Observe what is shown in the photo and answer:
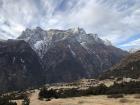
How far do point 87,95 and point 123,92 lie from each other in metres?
12.4

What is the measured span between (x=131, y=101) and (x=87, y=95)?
95.3 feet

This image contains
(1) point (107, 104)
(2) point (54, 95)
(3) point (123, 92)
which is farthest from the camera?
(2) point (54, 95)

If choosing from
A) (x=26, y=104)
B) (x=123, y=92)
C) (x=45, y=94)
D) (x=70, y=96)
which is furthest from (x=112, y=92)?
(x=26, y=104)

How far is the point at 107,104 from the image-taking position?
82312mm

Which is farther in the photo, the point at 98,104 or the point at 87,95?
the point at 87,95

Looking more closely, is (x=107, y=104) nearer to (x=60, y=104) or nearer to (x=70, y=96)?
(x=60, y=104)

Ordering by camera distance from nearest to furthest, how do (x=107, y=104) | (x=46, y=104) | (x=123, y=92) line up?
(x=107, y=104) → (x=46, y=104) → (x=123, y=92)

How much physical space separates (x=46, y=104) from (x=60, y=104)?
5084mm

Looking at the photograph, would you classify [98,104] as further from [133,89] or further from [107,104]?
[133,89]

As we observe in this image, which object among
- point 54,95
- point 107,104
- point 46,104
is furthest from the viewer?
point 54,95

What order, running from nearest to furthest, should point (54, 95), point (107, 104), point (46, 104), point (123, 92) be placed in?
point (107, 104), point (46, 104), point (123, 92), point (54, 95)

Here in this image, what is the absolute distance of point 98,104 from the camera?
8350 centimetres

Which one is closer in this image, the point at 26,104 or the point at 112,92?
the point at 26,104

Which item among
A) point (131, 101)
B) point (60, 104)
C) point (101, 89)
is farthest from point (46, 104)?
point (101, 89)
